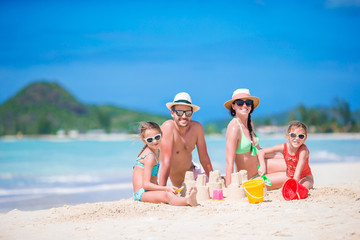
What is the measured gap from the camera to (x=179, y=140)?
543 centimetres

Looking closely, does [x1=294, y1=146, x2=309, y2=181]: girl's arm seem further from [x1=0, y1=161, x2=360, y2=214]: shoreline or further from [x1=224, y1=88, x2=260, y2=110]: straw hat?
[x1=0, y1=161, x2=360, y2=214]: shoreline

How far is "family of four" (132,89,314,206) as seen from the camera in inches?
193

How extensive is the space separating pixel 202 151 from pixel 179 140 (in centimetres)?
46

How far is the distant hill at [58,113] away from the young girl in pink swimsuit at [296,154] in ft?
436

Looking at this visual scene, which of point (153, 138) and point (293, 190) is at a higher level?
point (153, 138)

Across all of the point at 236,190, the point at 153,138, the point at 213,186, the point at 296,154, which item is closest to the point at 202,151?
the point at 213,186

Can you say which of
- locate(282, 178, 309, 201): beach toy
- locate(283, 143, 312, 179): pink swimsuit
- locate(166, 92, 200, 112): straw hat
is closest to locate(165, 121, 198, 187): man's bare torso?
locate(166, 92, 200, 112): straw hat

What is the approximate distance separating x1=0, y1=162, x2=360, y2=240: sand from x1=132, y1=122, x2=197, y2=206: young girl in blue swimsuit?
5.9 inches

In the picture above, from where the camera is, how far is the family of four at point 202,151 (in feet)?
16.1

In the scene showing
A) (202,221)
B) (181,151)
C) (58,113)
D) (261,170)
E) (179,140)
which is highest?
(58,113)

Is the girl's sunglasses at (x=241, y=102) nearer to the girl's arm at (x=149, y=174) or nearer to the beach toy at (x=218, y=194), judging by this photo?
the beach toy at (x=218, y=194)

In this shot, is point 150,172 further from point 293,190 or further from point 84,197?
point 84,197

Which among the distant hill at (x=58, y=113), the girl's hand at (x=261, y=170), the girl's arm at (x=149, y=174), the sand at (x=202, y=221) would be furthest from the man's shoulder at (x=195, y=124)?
the distant hill at (x=58, y=113)

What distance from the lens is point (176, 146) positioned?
17.8 feet
